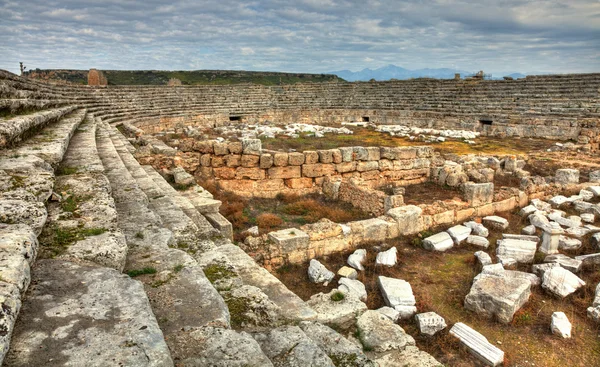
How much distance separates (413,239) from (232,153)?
6.41 metres

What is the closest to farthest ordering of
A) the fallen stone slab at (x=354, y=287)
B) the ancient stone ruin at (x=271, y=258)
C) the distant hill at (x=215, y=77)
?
the ancient stone ruin at (x=271, y=258) → the fallen stone slab at (x=354, y=287) → the distant hill at (x=215, y=77)

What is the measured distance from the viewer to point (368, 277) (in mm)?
6852

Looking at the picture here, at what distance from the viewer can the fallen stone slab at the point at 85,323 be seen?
1.82 m

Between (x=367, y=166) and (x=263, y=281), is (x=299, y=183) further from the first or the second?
(x=263, y=281)

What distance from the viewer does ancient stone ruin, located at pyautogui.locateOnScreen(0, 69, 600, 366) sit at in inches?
88.0

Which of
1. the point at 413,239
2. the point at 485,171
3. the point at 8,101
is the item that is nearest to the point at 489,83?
the point at 485,171

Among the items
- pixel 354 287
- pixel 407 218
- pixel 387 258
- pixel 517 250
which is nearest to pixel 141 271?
pixel 354 287

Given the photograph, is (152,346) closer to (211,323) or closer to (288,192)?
(211,323)

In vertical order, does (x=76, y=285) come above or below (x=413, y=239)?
above

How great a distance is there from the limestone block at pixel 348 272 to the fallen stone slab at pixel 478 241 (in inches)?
116

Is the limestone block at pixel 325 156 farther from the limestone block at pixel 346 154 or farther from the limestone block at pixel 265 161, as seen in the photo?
the limestone block at pixel 265 161

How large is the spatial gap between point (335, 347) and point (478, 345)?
2610 mm

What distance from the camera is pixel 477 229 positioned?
8773mm

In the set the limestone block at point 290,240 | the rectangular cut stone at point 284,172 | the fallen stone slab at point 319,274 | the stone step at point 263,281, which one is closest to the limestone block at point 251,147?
the rectangular cut stone at point 284,172
